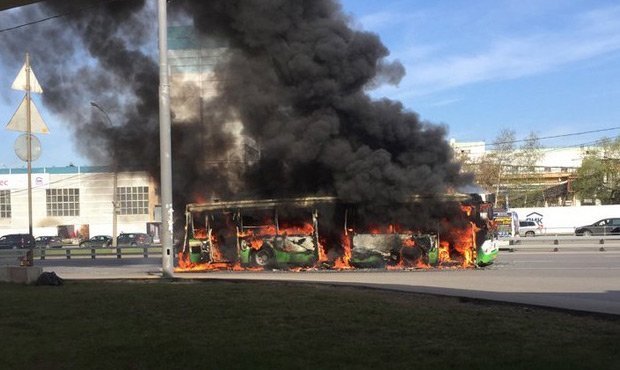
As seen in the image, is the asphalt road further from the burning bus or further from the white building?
the white building

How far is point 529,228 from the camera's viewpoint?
4694cm

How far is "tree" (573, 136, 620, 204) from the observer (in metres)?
62.2

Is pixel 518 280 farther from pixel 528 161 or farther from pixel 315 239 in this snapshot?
pixel 528 161

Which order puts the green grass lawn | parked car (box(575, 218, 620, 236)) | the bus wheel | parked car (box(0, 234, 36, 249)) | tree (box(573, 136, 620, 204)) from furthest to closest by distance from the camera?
tree (box(573, 136, 620, 204)) < parked car (box(0, 234, 36, 249)) < parked car (box(575, 218, 620, 236)) < the bus wheel < the green grass lawn

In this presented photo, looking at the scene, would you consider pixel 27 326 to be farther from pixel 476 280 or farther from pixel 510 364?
pixel 476 280

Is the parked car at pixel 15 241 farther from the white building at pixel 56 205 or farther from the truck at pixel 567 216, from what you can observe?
the truck at pixel 567 216

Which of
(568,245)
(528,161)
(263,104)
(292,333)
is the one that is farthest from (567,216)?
(292,333)

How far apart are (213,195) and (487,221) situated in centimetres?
912

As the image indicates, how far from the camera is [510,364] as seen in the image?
19.0 ft

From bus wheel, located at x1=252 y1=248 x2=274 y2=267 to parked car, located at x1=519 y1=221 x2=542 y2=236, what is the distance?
2985 centimetres

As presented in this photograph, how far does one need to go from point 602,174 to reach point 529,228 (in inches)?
813

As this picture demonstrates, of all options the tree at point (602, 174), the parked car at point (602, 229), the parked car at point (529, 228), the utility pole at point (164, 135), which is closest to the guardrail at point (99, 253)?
the utility pole at point (164, 135)

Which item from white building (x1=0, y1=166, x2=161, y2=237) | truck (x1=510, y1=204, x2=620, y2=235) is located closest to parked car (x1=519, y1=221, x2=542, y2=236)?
truck (x1=510, y1=204, x2=620, y2=235)

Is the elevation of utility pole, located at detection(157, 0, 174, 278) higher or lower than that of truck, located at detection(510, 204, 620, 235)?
higher
